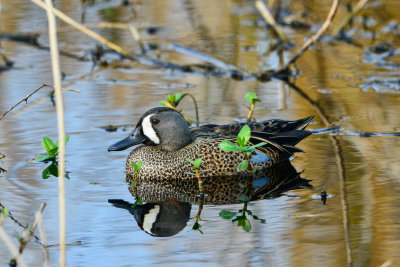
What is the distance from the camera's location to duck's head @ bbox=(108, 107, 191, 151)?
22.4 feet

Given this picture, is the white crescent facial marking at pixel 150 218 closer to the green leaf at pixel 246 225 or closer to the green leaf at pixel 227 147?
the green leaf at pixel 246 225

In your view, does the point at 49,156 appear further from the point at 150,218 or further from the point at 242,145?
the point at 242,145

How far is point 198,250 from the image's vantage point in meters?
4.88

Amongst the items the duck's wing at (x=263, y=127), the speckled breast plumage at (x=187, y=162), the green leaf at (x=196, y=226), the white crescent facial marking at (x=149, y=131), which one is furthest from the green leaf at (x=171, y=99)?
the green leaf at (x=196, y=226)

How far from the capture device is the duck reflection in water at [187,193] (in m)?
5.56

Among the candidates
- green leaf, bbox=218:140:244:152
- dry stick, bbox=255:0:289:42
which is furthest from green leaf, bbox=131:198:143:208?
dry stick, bbox=255:0:289:42

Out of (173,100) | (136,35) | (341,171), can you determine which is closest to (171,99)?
(173,100)

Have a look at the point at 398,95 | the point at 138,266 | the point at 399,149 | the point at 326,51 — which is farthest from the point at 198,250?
the point at 326,51

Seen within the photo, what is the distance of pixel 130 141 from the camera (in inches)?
269

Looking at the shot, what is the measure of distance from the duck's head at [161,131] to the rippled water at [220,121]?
32cm

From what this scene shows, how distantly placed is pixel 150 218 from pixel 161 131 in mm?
1416

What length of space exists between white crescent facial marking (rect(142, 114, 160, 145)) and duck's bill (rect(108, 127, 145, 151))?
53mm

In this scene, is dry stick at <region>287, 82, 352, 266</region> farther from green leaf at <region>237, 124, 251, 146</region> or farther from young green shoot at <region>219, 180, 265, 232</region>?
green leaf at <region>237, 124, 251, 146</region>

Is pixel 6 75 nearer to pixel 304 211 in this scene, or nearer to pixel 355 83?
pixel 355 83
